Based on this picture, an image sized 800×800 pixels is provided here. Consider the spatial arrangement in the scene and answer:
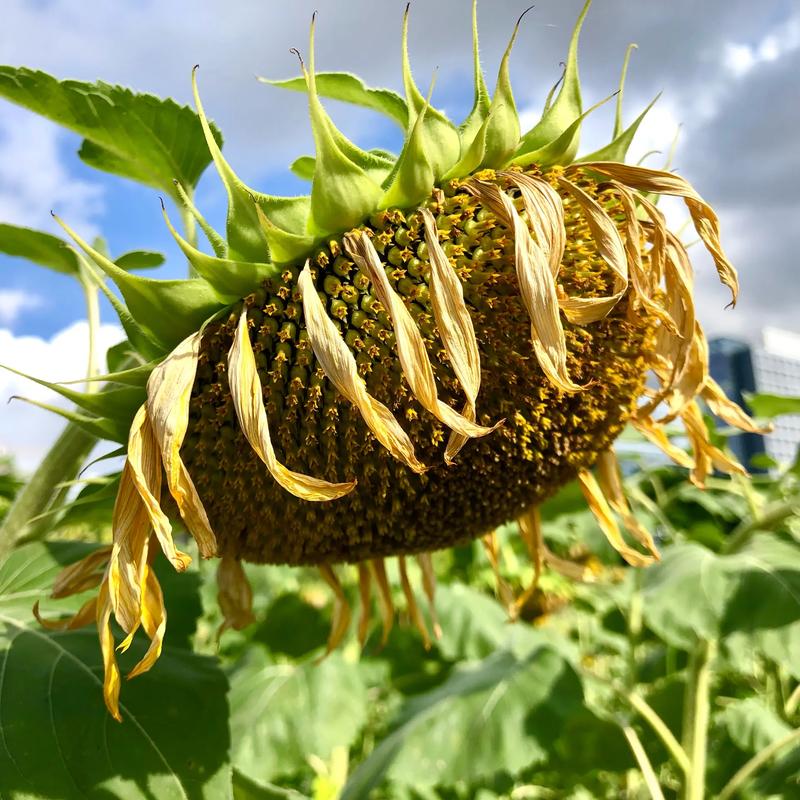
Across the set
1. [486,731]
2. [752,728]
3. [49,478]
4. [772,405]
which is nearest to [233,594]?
[49,478]

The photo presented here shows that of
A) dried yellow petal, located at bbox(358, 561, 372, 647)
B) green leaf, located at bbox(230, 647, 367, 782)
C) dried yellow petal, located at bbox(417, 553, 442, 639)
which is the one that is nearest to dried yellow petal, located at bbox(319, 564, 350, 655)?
dried yellow petal, located at bbox(358, 561, 372, 647)

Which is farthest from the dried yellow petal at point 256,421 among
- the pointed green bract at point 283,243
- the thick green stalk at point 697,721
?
the thick green stalk at point 697,721

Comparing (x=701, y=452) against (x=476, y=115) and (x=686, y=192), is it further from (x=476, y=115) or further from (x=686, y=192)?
(x=476, y=115)

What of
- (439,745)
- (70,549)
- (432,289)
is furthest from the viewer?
(439,745)

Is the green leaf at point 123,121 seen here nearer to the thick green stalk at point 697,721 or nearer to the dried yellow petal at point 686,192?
the dried yellow petal at point 686,192

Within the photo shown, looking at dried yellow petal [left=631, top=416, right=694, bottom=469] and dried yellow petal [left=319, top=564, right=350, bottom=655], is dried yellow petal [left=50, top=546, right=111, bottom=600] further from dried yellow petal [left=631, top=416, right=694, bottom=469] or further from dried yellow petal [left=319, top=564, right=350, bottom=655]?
dried yellow petal [left=631, top=416, right=694, bottom=469]

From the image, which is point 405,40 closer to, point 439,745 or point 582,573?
point 582,573

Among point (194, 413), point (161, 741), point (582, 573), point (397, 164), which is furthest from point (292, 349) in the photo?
point (582, 573)
